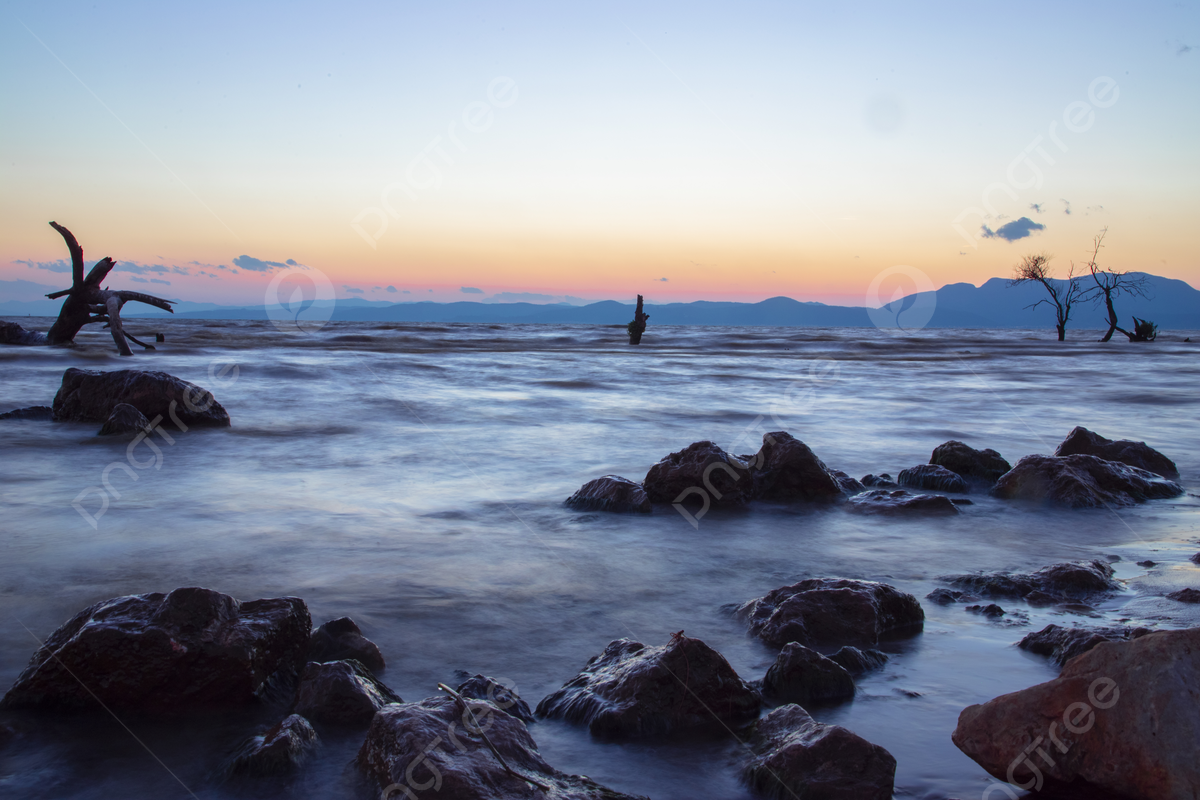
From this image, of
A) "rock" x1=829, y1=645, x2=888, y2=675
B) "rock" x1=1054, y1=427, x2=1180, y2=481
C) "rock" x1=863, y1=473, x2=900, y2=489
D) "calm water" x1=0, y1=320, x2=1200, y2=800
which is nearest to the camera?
"calm water" x1=0, y1=320, x2=1200, y2=800

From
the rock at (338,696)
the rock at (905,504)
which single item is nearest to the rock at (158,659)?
the rock at (338,696)

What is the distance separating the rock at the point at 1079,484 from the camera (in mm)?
6066

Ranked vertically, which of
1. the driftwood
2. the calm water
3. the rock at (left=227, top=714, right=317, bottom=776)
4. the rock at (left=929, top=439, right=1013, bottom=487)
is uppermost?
the driftwood

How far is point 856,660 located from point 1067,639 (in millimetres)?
854

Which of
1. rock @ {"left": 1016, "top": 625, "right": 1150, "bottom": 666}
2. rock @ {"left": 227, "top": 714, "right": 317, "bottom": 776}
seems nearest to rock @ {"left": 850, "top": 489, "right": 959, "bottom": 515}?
rock @ {"left": 1016, "top": 625, "right": 1150, "bottom": 666}

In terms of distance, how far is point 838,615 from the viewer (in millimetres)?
3492

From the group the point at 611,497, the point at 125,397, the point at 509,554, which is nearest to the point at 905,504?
the point at 611,497

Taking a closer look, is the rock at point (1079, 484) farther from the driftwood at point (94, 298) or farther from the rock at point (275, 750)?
the driftwood at point (94, 298)

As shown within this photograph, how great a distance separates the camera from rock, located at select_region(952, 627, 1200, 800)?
212cm

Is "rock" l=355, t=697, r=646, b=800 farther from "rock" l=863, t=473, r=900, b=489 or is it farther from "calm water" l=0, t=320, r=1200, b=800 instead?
"rock" l=863, t=473, r=900, b=489

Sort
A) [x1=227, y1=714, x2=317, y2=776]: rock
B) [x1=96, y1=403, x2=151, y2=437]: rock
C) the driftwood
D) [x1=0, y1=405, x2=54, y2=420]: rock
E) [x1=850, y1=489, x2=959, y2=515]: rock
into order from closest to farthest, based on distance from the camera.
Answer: [x1=227, y1=714, x2=317, y2=776]: rock
[x1=850, y1=489, x2=959, y2=515]: rock
[x1=96, y1=403, x2=151, y2=437]: rock
[x1=0, y1=405, x2=54, y2=420]: rock
the driftwood

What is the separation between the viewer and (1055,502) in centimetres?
609

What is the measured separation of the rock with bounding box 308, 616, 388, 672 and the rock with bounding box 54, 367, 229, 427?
710 centimetres

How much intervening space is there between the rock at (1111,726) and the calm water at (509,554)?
6.8 inches
